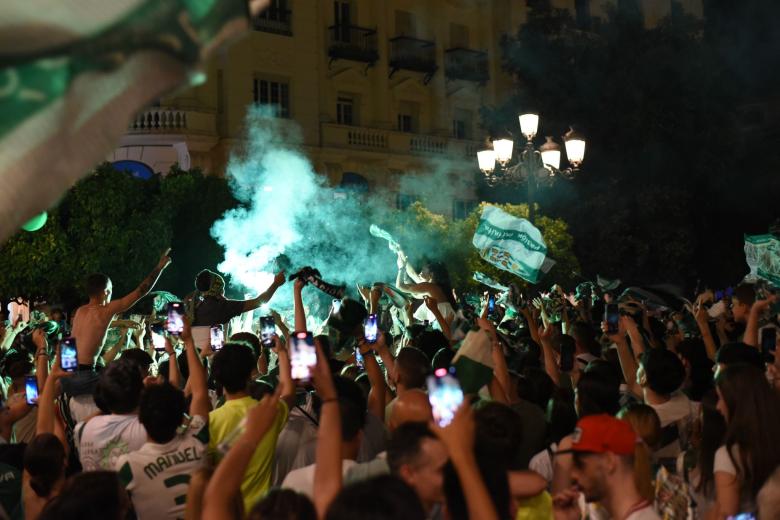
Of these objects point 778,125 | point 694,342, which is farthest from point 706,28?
point 694,342

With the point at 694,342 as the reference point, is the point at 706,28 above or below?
above

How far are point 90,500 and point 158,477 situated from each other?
1.22m

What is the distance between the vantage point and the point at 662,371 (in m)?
5.32

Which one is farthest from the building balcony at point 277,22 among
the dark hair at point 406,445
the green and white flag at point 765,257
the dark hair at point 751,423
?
the dark hair at point 406,445

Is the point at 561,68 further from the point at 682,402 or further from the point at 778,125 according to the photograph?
the point at 682,402

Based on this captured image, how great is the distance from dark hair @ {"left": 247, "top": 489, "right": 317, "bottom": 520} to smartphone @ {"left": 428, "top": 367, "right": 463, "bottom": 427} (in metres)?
0.60

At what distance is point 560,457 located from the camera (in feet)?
12.6

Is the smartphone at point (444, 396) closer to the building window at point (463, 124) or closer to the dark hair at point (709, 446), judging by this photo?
the dark hair at point (709, 446)

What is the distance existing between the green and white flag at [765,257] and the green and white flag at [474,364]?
10.0m

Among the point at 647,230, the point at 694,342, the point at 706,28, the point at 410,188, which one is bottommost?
the point at 694,342

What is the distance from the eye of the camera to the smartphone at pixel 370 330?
17.8ft

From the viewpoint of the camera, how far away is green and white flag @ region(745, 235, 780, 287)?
511 inches

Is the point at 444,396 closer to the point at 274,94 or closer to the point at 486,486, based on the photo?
the point at 486,486

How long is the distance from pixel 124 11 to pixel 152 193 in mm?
23205
